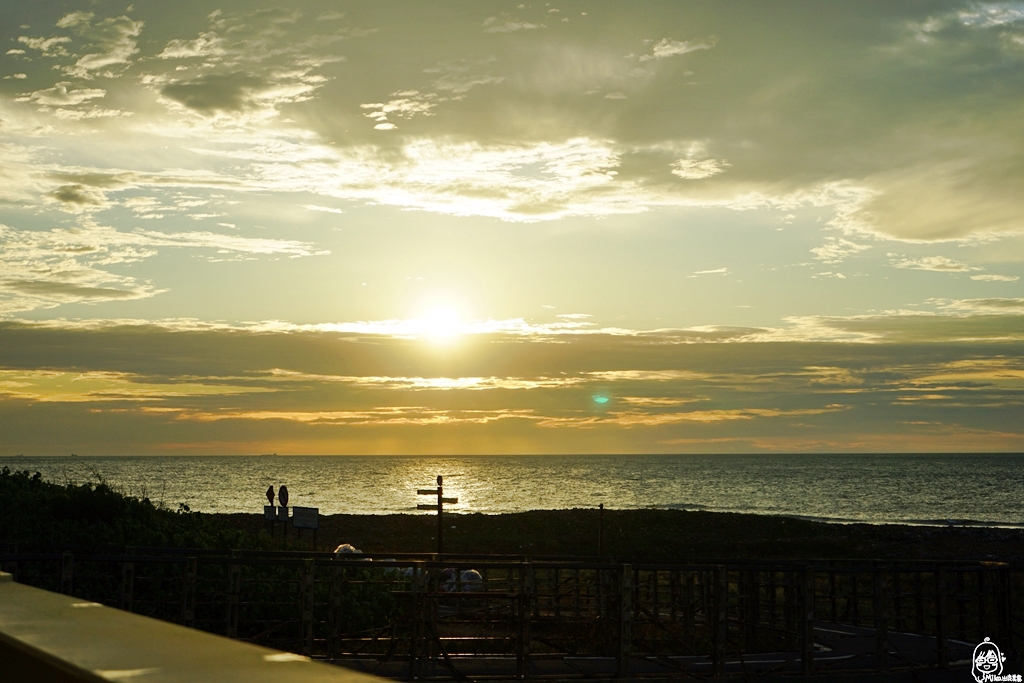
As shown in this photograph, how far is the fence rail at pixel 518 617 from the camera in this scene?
1543 cm

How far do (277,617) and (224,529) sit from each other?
229 inches

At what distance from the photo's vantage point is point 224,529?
2611 centimetres

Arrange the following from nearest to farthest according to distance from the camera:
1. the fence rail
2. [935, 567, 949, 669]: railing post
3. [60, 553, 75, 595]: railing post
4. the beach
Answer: the fence rail < [60, 553, 75, 595]: railing post < [935, 567, 949, 669]: railing post < the beach

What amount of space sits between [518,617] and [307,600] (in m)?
3.45

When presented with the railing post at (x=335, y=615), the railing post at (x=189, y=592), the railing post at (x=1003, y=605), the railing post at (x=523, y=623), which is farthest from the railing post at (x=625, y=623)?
the railing post at (x=1003, y=605)

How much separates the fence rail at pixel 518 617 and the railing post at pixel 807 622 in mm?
25

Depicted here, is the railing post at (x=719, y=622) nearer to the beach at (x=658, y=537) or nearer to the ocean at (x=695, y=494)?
the beach at (x=658, y=537)

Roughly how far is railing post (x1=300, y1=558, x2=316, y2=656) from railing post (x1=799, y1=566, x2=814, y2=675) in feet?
27.5

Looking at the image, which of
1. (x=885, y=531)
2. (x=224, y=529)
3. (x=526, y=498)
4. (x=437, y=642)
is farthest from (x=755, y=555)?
(x=526, y=498)

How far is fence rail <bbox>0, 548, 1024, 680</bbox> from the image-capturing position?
15.4 m

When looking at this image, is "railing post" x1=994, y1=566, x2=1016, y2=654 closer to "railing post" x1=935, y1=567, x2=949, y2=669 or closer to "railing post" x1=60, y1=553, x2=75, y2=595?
"railing post" x1=935, y1=567, x2=949, y2=669

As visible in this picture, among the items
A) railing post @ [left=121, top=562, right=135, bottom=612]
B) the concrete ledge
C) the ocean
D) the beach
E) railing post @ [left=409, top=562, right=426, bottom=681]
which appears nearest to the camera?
the concrete ledge

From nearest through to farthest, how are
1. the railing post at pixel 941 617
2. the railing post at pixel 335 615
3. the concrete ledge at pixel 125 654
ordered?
the concrete ledge at pixel 125 654 → the railing post at pixel 335 615 → the railing post at pixel 941 617

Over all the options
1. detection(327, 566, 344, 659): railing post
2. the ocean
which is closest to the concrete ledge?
detection(327, 566, 344, 659): railing post
